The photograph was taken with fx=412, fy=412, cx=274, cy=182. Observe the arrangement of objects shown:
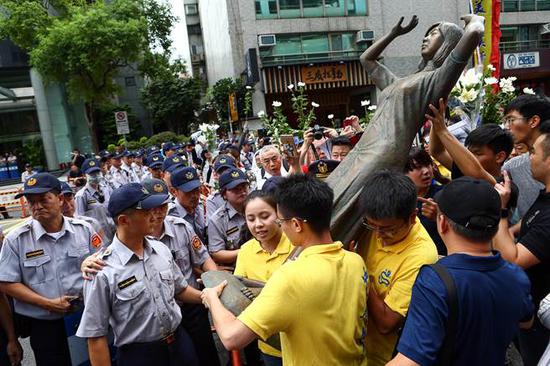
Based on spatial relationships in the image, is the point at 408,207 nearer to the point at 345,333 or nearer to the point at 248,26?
the point at 345,333

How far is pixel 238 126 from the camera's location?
21.7 meters

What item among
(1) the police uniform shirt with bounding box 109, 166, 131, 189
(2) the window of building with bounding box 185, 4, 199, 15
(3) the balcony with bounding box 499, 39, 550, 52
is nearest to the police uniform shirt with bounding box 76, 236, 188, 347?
(1) the police uniform shirt with bounding box 109, 166, 131, 189

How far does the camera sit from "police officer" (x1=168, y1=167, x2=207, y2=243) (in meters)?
4.04

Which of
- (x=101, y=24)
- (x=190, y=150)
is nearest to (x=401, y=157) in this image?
(x=190, y=150)

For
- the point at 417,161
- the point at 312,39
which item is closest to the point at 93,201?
the point at 417,161

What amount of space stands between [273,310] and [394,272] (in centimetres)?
70

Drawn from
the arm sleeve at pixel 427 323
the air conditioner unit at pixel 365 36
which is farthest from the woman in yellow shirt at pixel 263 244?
the air conditioner unit at pixel 365 36

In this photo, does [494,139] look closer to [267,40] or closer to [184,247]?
[184,247]

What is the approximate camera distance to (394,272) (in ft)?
6.73

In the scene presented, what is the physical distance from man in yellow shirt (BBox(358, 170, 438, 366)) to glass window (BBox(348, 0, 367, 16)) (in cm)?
2239

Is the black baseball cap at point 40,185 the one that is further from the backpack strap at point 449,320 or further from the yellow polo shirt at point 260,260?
the backpack strap at point 449,320

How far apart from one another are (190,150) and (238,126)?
31.3ft

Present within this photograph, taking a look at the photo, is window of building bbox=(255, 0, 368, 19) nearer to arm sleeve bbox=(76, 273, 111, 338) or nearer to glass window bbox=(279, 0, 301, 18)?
glass window bbox=(279, 0, 301, 18)

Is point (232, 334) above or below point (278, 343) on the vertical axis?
above
